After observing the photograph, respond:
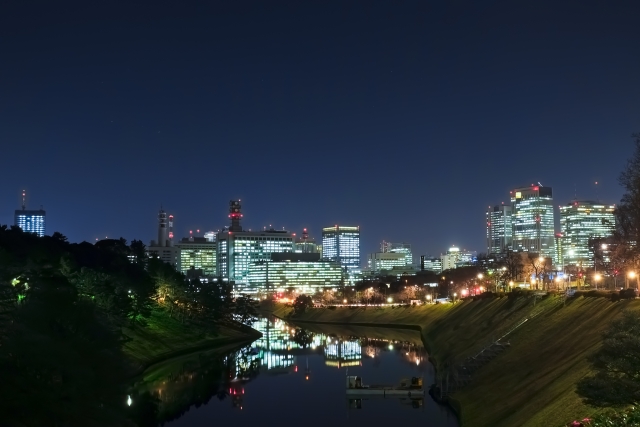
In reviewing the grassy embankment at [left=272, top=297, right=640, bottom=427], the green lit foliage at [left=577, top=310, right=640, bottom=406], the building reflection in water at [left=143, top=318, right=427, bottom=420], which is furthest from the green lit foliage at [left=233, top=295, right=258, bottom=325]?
the green lit foliage at [left=577, top=310, right=640, bottom=406]

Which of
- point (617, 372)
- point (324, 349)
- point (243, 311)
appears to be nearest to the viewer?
point (617, 372)

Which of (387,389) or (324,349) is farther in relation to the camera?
(324,349)

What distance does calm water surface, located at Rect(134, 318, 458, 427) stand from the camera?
42562mm

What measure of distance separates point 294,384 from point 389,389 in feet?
40.5

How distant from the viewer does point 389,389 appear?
46688mm

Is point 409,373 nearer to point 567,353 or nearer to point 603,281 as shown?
point 567,353

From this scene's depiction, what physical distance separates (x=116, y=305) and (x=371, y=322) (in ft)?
209

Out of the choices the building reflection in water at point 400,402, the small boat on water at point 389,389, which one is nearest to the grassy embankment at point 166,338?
the small boat on water at point 389,389

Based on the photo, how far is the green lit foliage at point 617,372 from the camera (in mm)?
20453

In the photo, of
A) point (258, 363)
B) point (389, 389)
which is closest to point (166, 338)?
point (258, 363)

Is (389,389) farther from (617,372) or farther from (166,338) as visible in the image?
(166,338)

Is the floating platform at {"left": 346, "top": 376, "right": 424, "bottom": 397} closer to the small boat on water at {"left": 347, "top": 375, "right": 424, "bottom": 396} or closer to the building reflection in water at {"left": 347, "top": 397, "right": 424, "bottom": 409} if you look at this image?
the small boat on water at {"left": 347, "top": 375, "right": 424, "bottom": 396}

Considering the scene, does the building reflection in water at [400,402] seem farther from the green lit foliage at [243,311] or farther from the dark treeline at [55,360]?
the green lit foliage at [243,311]

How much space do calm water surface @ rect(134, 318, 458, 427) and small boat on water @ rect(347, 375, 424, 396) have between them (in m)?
0.53
